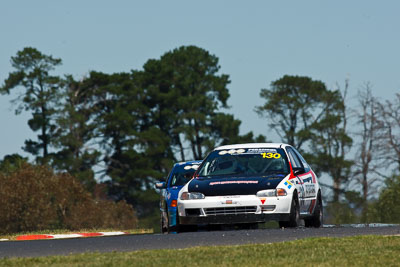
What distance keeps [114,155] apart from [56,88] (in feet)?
22.7

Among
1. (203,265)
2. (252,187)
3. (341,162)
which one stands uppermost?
(341,162)

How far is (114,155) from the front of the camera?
3248 inches

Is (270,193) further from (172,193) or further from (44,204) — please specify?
(44,204)

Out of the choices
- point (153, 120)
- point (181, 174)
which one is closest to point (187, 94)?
point (153, 120)

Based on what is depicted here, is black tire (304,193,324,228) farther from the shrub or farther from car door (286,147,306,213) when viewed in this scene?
the shrub

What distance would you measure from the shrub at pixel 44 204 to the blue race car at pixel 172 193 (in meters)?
34.8

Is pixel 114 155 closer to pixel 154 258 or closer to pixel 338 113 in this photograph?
pixel 338 113

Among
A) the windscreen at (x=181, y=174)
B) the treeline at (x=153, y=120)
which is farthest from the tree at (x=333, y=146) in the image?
the windscreen at (x=181, y=174)

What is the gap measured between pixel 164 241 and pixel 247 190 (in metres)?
2.72

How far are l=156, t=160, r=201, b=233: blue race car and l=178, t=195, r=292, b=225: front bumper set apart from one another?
1056 millimetres

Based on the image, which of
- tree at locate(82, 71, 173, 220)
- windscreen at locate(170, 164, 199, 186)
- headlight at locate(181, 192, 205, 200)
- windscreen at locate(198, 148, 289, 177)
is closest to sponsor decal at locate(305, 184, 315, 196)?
windscreen at locate(198, 148, 289, 177)

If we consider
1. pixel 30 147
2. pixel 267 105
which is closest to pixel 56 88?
pixel 30 147

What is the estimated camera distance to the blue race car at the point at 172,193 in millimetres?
19312

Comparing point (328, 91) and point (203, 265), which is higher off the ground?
point (328, 91)
